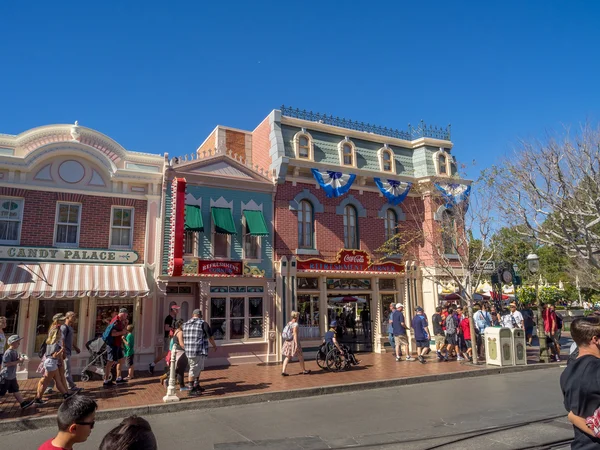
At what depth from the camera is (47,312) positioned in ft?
44.5

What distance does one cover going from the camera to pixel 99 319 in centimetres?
1408

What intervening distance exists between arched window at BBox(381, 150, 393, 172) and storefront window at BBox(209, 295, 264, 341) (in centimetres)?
827

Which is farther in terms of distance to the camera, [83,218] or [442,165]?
[442,165]

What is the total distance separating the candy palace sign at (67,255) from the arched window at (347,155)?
941cm

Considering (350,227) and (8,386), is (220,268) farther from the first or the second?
(8,386)

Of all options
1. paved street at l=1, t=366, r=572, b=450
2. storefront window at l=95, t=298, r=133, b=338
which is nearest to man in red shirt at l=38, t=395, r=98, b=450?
paved street at l=1, t=366, r=572, b=450

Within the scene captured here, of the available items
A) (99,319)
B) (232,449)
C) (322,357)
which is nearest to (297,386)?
(322,357)

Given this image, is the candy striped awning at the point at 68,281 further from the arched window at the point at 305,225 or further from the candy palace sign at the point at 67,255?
the arched window at the point at 305,225

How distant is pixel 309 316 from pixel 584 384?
14.8 meters

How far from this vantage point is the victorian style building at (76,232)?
13.1 metres

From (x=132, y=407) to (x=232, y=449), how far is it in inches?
126

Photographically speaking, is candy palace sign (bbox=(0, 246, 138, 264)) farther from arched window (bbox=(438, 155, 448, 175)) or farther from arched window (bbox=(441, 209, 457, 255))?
arched window (bbox=(438, 155, 448, 175))

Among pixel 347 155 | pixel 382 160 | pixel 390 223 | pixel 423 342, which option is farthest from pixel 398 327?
pixel 382 160

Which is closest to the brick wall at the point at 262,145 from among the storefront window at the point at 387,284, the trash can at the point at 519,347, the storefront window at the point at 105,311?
the storefront window at the point at 387,284
